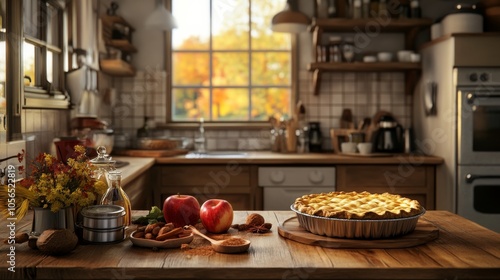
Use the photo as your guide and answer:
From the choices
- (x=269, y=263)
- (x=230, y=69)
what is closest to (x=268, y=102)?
(x=230, y=69)

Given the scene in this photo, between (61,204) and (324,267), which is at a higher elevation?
(61,204)

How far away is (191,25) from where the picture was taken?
469cm

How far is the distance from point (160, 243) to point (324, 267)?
44cm

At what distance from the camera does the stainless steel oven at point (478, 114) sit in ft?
12.2

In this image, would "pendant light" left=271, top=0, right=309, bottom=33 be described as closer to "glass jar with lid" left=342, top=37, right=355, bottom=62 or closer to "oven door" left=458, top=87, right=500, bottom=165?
"glass jar with lid" left=342, top=37, right=355, bottom=62

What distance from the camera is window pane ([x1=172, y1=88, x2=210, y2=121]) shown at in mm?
4715

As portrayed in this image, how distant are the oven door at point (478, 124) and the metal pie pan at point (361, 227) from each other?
237cm

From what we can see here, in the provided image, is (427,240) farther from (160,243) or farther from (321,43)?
(321,43)

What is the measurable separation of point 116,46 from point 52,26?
3.76 feet

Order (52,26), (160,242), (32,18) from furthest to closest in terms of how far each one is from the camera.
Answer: (52,26) < (32,18) < (160,242)

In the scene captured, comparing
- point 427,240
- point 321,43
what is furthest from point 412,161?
point 427,240

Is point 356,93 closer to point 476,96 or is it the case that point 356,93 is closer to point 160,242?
point 476,96

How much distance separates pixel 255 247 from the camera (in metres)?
1.51

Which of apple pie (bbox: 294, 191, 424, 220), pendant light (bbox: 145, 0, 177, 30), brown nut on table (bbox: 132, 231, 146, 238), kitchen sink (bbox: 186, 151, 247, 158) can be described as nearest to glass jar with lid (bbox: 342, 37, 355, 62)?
kitchen sink (bbox: 186, 151, 247, 158)
